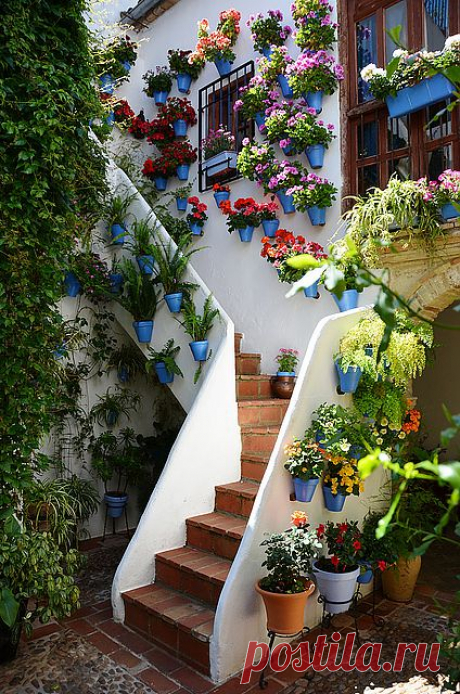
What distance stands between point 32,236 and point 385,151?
3193 millimetres

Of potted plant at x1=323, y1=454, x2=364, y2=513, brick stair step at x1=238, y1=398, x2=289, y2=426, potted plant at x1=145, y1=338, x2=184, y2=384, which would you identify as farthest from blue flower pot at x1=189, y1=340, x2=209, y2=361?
potted plant at x1=323, y1=454, x2=364, y2=513

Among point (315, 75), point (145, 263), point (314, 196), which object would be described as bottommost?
point (145, 263)

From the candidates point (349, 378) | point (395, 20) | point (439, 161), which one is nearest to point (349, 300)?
point (349, 378)

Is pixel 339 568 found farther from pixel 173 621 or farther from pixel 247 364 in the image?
pixel 247 364

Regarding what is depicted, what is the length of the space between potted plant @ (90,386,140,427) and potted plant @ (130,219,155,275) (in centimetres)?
159

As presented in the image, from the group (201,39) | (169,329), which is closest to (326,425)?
(169,329)

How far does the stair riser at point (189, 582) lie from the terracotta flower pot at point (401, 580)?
146 centimetres

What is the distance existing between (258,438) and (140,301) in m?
1.70

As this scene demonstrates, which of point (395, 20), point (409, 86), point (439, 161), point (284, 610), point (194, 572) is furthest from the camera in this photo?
point (395, 20)

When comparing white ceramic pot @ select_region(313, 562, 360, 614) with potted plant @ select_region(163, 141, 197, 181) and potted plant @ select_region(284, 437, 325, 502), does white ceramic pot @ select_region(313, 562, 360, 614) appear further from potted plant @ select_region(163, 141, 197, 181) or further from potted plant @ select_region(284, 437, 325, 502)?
potted plant @ select_region(163, 141, 197, 181)

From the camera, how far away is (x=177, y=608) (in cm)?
364

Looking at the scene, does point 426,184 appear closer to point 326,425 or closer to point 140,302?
point 326,425

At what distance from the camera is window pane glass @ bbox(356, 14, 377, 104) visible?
5.00 meters

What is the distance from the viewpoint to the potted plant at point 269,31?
18.4 feet
